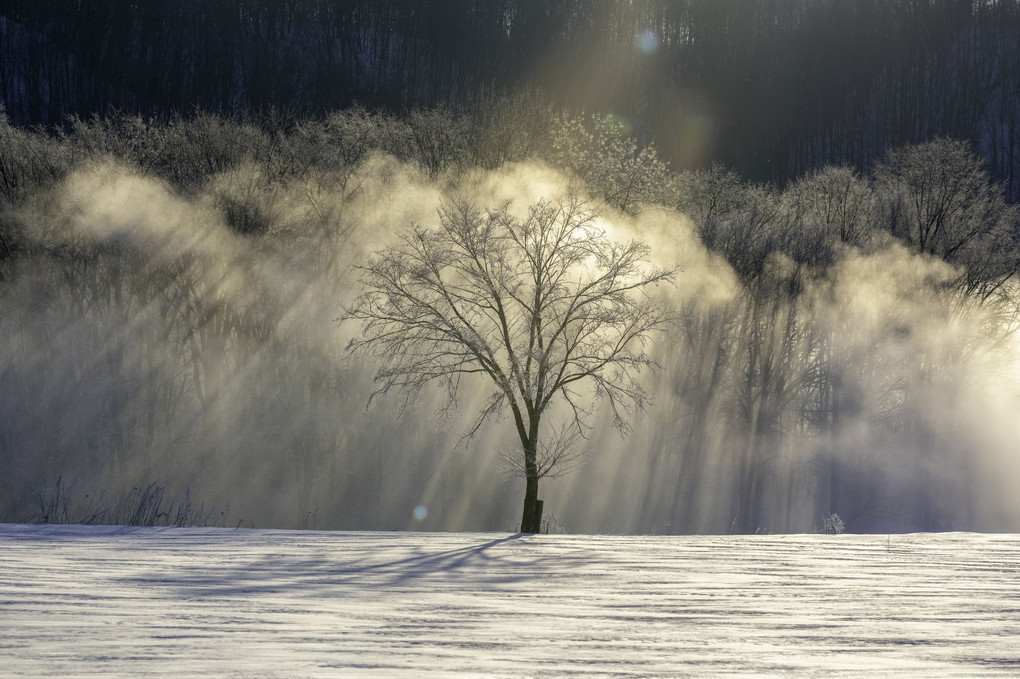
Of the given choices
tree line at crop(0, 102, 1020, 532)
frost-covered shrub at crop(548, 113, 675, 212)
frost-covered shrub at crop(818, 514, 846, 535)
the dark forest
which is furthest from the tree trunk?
frost-covered shrub at crop(548, 113, 675, 212)

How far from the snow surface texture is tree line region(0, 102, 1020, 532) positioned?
76.7 feet

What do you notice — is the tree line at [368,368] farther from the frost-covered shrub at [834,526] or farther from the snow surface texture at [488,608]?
the snow surface texture at [488,608]

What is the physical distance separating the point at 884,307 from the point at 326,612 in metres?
32.6

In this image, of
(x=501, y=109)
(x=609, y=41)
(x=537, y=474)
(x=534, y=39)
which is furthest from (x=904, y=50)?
(x=537, y=474)

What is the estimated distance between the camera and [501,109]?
40.1 m

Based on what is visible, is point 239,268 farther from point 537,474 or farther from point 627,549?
point 627,549

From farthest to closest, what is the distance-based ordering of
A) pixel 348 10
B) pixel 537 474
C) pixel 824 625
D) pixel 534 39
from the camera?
1. pixel 348 10
2. pixel 534 39
3. pixel 537 474
4. pixel 824 625

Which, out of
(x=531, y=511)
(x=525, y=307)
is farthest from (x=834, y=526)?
(x=525, y=307)

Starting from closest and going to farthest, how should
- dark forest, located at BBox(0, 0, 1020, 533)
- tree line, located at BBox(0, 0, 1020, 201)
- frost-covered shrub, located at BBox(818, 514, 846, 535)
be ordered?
frost-covered shrub, located at BBox(818, 514, 846, 535)
dark forest, located at BBox(0, 0, 1020, 533)
tree line, located at BBox(0, 0, 1020, 201)

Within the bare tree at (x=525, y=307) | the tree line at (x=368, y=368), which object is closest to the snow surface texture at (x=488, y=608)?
the bare tree at (x=525, y=307)

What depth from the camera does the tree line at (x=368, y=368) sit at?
1293 inches

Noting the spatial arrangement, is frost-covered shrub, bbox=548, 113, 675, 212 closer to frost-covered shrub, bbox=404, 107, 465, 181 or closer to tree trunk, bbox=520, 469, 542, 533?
frost-covered shrub, bbox=404, 107, 465, 181

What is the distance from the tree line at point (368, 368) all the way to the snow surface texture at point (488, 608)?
76.7ft

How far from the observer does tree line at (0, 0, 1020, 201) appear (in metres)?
69.1
